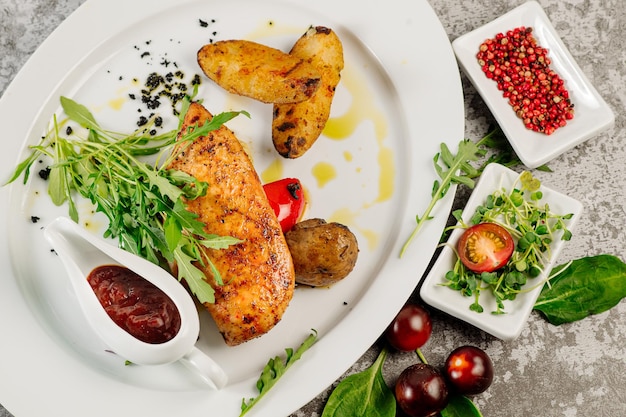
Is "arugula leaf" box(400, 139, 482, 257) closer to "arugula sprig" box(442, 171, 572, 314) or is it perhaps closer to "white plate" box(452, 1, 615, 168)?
"arugula sprig" box(442, 171, 572, 314)

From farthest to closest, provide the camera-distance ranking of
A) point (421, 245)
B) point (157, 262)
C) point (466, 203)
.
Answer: point (466, 203) → point (421, 245) → point (157, 262)

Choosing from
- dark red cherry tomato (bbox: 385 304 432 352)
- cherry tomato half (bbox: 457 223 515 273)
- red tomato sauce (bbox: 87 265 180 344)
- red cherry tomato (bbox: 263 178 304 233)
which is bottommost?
dark red cherry tomato (bbox: 385 304 432 352)

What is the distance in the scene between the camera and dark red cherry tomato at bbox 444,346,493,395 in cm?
312

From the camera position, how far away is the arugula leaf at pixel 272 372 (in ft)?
9.38

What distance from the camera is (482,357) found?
124 inches

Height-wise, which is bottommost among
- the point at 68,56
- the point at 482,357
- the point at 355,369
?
the point at 482,357

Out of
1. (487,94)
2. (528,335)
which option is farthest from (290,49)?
(528,335)

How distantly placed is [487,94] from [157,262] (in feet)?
5.83

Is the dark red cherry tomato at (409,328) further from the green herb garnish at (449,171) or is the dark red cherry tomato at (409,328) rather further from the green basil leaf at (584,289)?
the green basil leaf at (584,289)

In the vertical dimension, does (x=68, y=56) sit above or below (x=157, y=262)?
above

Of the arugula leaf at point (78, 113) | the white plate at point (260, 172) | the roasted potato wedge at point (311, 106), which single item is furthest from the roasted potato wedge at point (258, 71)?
the arugula leaf at point (78, 113)

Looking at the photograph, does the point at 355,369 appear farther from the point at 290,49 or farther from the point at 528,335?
the point at 290,49

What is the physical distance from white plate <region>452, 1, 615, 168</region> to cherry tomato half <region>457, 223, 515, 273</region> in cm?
41

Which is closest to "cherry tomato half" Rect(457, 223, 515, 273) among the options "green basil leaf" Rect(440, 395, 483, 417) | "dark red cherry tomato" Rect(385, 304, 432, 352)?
"dark red cherry tomato" Rect(385, 304, 432, 352)
